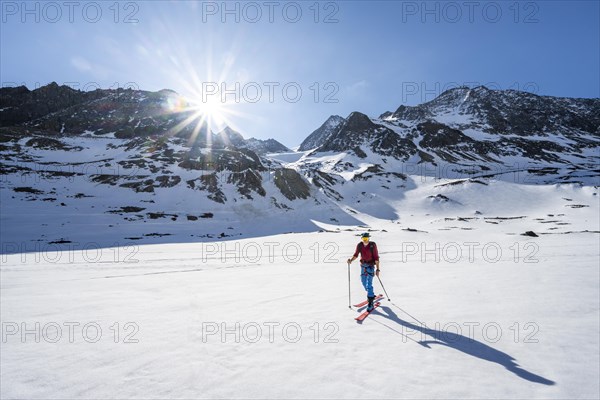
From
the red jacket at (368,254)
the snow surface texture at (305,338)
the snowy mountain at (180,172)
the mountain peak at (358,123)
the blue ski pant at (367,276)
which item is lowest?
the snow surface texture at (305,338)

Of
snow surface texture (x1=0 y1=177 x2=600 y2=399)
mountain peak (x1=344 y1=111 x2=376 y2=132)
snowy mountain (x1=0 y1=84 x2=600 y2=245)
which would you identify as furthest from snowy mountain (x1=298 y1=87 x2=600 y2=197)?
snow surface texture (x1=0 y1=177 x2=600 y2=399)

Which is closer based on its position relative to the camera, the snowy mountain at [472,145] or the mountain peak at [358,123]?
the snowy mountain at [472,145]

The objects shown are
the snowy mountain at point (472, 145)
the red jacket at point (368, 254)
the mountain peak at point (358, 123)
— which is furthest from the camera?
the mountain peak at point (358, 123)

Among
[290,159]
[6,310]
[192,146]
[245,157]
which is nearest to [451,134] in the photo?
[290,159]

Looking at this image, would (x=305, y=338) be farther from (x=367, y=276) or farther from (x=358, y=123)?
(x=358, y=123)

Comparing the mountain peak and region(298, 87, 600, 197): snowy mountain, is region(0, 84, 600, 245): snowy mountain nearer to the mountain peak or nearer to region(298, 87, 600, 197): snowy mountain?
region(298, 87, 600, 197): snowy mountain

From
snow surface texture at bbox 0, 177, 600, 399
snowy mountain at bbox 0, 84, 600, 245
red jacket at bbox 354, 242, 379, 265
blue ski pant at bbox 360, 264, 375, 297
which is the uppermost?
snowy mountain at bbox 0, 84, 600, 245

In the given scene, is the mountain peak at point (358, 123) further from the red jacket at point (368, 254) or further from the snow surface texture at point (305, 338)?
the red jacket at point (368, 254)

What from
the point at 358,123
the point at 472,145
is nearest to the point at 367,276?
the point at 472,145

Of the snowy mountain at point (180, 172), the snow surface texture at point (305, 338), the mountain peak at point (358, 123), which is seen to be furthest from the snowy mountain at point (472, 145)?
the snow surface texture at point (305, 338)

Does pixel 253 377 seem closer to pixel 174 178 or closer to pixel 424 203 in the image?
pixel 174 178

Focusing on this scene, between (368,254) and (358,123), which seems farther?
(358,123)

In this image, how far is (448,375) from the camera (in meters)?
4.40

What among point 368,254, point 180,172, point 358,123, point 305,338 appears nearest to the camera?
point 305,338
